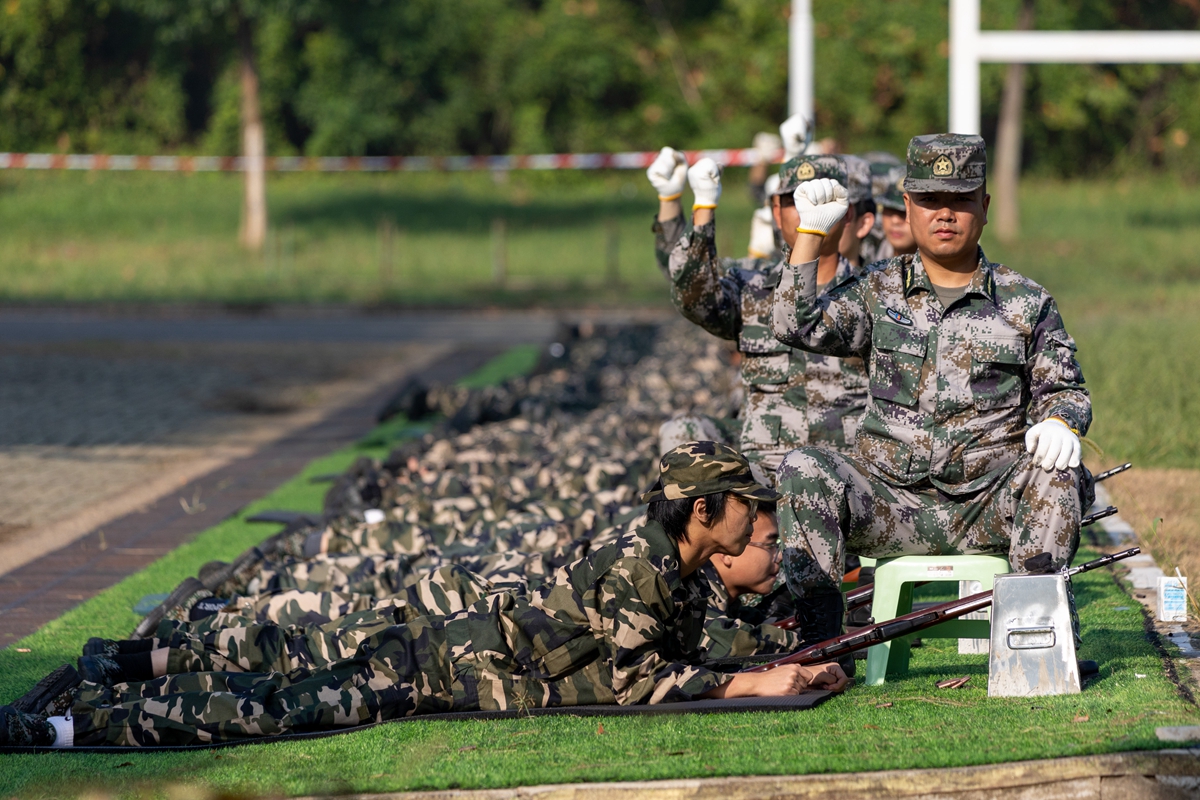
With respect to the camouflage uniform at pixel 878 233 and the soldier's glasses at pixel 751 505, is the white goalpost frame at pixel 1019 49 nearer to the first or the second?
the camouflage uniform at pixel 878 233

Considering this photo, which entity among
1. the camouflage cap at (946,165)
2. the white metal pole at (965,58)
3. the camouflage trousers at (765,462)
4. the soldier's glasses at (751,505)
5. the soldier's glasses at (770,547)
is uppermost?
the white metal pole at (965,58)

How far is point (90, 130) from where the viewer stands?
34.1m

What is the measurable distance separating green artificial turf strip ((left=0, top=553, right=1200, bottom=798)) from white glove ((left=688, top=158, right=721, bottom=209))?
1920 mm

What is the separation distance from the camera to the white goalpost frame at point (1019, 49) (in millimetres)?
11086

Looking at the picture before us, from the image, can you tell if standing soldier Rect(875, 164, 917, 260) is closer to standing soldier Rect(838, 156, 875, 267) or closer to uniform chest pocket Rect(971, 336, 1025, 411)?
standing soldier Rect(838, 156, 875, 267)

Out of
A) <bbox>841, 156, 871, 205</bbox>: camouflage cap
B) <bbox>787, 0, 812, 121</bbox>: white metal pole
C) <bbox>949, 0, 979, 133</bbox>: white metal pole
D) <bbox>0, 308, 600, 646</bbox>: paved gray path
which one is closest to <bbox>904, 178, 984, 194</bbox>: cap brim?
<bbox>841, 156, 871, 205</bbox>: camouflage cap

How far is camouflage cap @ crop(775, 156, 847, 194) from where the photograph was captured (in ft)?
19.2

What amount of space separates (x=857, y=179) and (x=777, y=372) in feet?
3.37

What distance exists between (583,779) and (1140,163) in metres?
23.7

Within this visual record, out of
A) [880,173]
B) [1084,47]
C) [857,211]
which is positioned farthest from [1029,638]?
[1084,47]

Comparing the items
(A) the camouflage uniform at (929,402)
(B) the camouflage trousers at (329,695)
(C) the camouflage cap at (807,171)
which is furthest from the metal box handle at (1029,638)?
(C) the camouflage cap at (807,171)

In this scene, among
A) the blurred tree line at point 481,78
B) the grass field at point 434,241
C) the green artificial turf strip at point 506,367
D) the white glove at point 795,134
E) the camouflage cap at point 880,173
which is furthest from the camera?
the blurred tree line at point 481,78

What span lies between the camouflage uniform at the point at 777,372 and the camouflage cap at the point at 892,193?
3.23 ft

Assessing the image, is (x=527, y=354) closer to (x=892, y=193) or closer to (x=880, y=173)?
(x=880, y=173)
